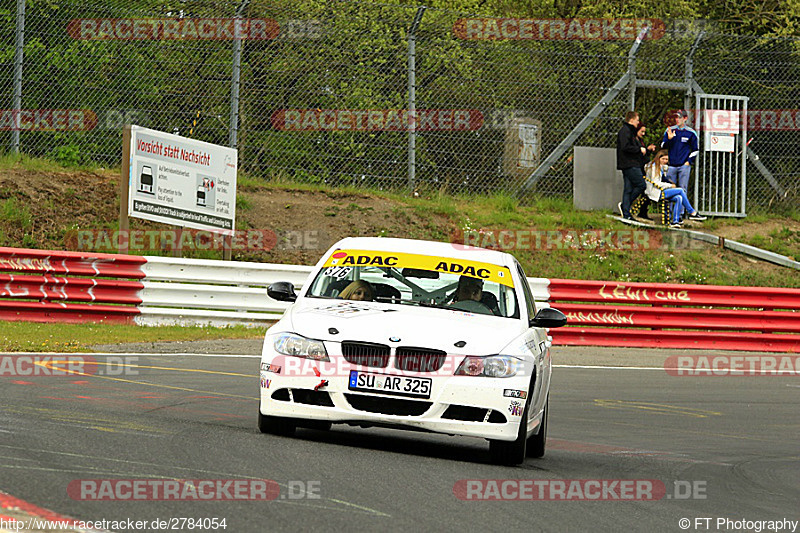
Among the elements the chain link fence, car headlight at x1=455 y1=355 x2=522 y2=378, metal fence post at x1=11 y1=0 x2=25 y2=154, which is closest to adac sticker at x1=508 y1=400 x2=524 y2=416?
car headlight at x1=455 y1=355 x2=522 y2=378

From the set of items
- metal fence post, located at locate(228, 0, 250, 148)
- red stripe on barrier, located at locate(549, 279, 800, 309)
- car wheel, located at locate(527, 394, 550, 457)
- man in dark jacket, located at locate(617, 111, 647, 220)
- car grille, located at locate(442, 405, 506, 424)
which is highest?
metal fence post, located at locate(228, 0, 250, 148)

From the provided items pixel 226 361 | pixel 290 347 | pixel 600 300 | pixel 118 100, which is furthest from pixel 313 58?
pixel 290 347

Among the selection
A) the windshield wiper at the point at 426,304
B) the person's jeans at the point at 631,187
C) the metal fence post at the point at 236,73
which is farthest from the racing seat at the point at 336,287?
the person's jeans at the point at 631,187

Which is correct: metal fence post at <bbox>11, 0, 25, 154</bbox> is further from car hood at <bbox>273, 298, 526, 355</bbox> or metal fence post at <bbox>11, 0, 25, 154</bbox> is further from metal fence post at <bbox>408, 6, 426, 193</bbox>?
car hood at <bbox>273, 298, 526, 355</bbox>

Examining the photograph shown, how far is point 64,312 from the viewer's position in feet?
57.2

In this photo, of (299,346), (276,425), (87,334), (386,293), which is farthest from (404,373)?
(87,334)

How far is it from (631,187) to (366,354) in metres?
17.3

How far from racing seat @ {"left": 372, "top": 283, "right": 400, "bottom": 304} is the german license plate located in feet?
3.91

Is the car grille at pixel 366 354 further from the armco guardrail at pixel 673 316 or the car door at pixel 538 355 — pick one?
the armco guardrail at pixel 673 316

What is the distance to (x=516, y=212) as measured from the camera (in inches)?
978

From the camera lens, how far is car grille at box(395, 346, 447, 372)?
8.07 m

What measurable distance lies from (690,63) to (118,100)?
11.4 meters

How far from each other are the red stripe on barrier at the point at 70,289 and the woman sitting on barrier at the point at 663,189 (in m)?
11.2

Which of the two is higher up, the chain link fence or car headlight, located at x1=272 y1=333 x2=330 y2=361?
the chain link fence
